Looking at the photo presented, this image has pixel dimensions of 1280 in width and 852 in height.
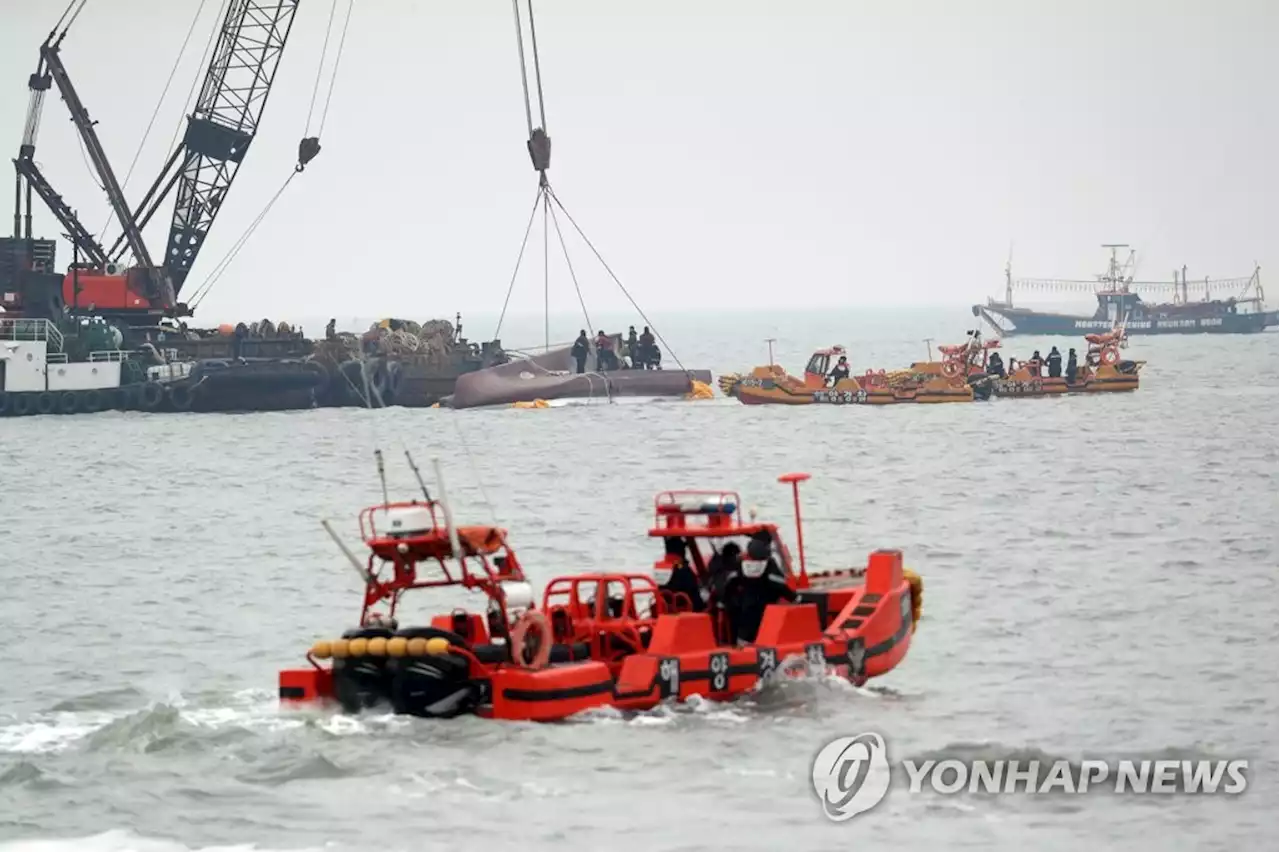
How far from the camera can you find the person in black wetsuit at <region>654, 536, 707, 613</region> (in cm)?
2106

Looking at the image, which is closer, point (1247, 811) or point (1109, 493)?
point (1247, 811)

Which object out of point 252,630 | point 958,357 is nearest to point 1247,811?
point 252,630

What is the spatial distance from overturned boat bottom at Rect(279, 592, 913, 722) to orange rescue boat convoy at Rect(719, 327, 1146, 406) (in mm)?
45962

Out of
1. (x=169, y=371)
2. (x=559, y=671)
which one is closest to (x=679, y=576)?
(x=559, y=671)

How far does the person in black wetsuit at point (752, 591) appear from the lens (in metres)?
21.0

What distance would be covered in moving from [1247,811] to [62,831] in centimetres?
858

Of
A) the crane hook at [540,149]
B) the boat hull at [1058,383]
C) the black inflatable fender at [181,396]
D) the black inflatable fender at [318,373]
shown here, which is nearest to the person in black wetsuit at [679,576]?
the crane hook at [540,149]

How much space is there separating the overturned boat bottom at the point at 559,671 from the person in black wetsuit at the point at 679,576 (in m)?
0.59

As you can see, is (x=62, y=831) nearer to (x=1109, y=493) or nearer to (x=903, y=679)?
(x=903, y=679)

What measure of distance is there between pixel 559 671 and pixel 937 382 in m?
49.3

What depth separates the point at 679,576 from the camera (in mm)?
21062

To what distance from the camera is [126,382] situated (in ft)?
225

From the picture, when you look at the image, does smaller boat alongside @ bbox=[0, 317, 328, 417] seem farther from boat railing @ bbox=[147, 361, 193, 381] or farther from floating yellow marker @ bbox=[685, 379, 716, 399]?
floating yellow marker @ bbox=[685, 379, 716, 399]

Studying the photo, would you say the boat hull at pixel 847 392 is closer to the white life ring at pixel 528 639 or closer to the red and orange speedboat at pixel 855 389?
the red and orange speedboat at pixel 855 389
